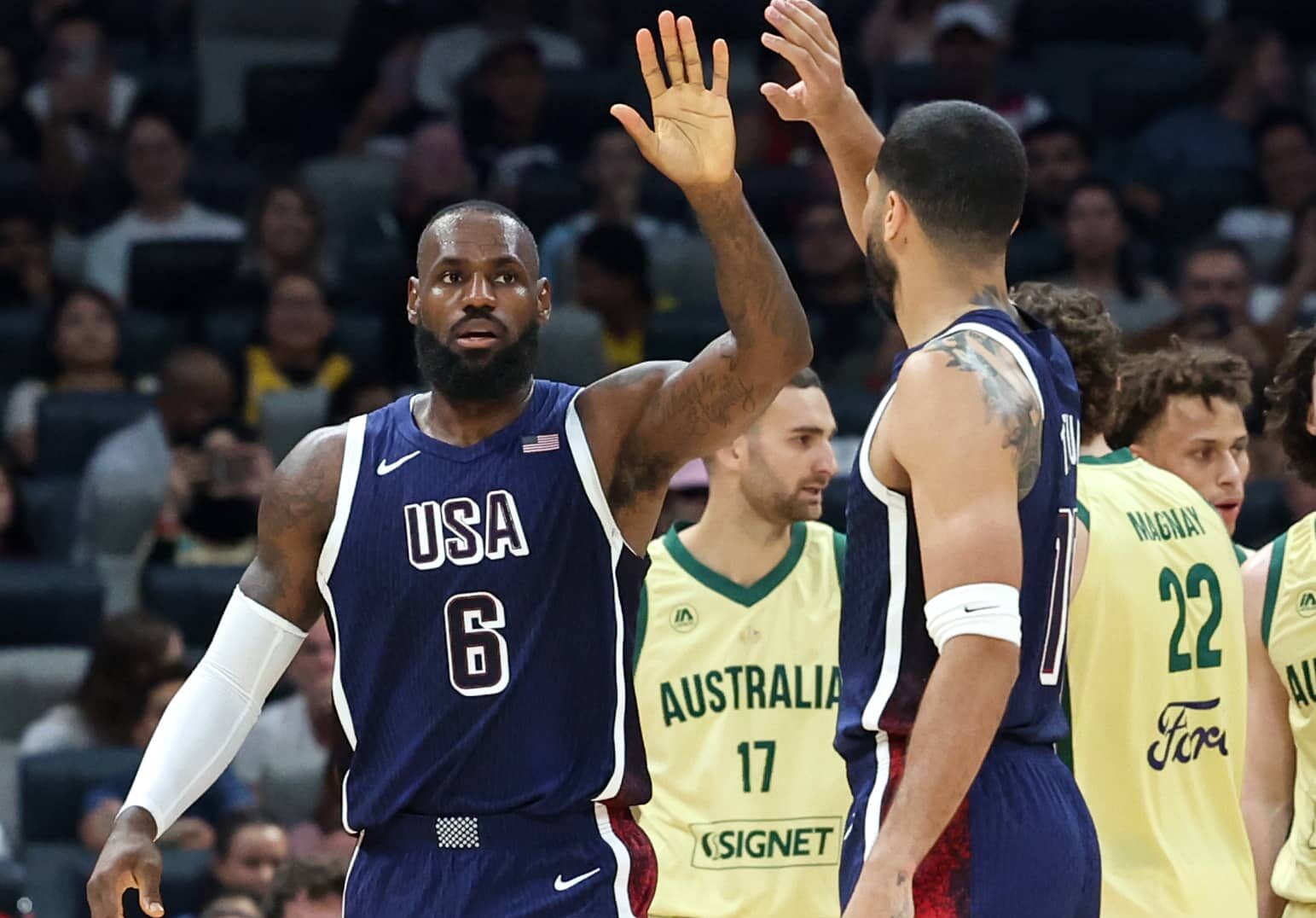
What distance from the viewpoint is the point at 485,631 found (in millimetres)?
4652

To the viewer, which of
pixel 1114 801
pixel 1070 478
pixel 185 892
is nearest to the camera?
pixel 1070 478

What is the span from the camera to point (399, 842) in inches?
184

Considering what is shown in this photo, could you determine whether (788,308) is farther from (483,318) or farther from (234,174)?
(234,174)

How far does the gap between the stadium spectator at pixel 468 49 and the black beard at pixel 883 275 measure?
29.4 feet

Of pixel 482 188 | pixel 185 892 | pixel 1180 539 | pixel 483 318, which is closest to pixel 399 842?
pixel 483 318

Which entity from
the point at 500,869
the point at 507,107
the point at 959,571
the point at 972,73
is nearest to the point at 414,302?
the point at 500,869

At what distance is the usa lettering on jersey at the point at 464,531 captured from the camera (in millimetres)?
4684

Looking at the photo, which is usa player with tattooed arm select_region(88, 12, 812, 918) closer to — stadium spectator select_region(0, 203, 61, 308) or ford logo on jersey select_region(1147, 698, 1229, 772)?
ford logo on jersey select_region(1147, 698, 1229, 772)

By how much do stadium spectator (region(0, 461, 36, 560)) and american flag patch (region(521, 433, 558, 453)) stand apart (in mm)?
5603

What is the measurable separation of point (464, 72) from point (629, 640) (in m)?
8.89

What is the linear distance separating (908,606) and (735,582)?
2202 millimetres

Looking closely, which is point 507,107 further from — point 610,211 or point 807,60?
point 807,60

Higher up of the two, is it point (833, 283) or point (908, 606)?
point (833, 283)

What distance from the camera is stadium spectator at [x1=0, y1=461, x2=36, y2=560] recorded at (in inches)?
388
